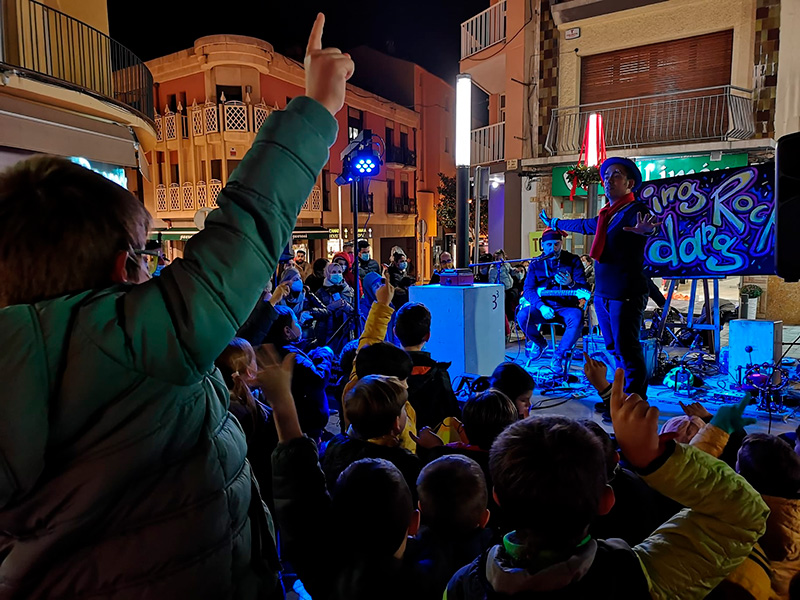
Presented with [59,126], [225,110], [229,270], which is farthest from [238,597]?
[225,110]

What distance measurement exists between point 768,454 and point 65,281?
2.23 m

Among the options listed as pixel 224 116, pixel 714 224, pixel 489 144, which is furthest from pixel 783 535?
pixel 224 116

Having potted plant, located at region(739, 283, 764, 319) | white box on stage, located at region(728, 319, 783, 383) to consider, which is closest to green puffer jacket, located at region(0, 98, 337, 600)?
white box on stage, located at region(728, 319, 783, 383)

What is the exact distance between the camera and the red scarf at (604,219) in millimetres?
5184

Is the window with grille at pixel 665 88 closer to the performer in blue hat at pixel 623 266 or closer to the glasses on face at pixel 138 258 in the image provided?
the performer in blue hat at pixel 623 266

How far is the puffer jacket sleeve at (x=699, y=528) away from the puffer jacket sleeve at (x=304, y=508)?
33.8 inches

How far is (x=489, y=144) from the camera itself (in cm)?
1853

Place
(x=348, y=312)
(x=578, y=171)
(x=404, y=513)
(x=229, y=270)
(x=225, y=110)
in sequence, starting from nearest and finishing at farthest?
1. (x=229, y=270)
2. (x=404, y=513)
3. (x=348, y=312)
4. (x=578, y=171)
5. (x=225, y=110)

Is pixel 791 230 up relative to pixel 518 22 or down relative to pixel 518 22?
down

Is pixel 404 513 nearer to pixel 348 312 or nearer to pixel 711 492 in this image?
pixel 711 492

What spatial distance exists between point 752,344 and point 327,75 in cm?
650

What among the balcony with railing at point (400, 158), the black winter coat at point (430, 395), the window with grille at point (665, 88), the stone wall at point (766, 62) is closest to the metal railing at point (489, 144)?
the window with grille at point (665, 88)

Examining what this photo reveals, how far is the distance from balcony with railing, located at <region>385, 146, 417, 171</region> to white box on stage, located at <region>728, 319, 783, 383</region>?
25.9 metres

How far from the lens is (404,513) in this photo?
167 centimetres
